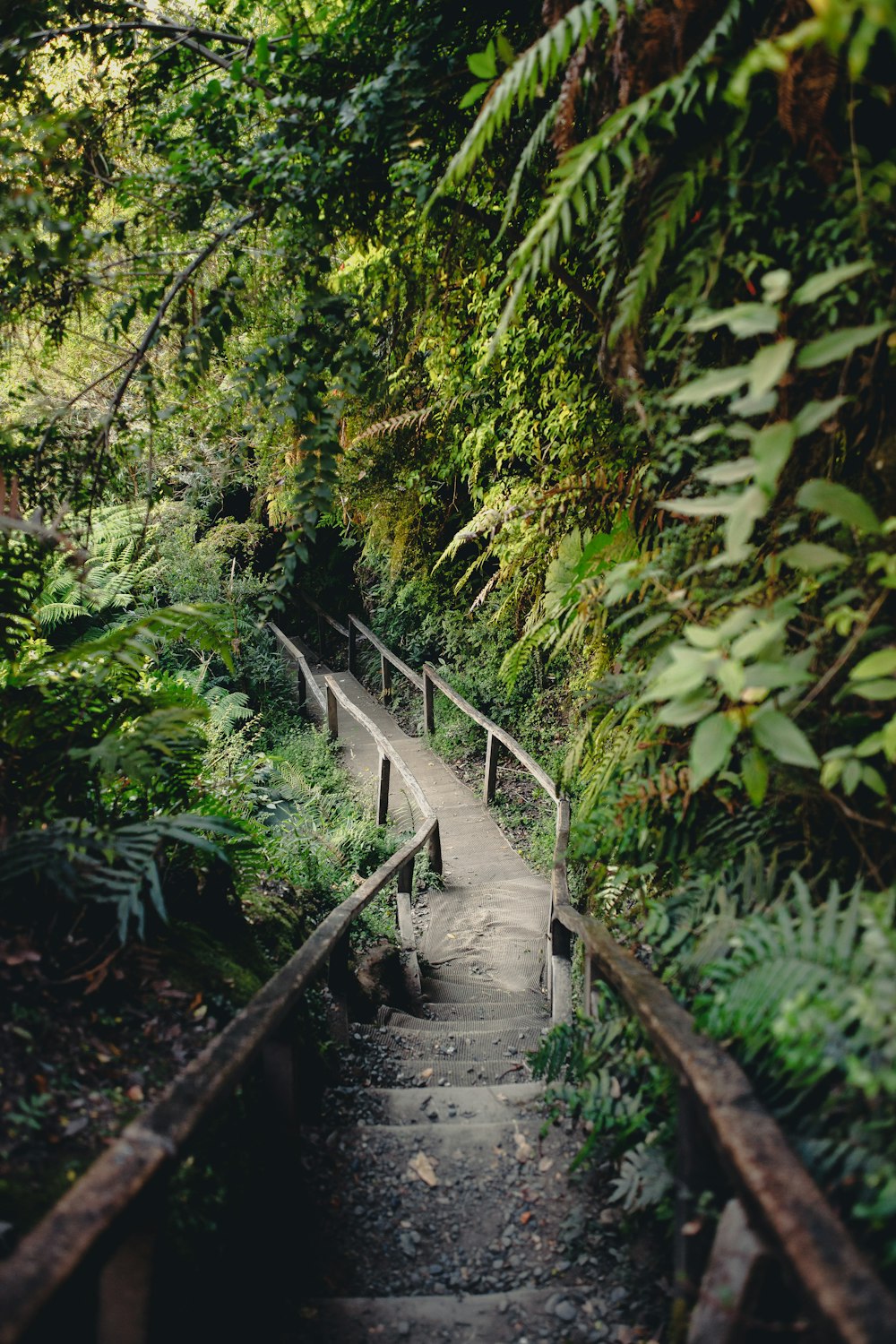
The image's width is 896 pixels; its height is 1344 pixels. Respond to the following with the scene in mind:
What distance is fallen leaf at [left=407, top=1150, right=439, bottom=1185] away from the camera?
2580mm

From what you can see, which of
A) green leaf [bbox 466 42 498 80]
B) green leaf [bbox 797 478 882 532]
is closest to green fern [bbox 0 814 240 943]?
green leaf [bbox 797 478 882 532]

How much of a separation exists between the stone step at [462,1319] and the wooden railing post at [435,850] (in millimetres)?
4603

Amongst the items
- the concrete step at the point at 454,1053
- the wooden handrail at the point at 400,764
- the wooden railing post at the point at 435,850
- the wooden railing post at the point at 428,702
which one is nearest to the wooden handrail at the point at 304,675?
the wooden handrail at the point at 400,764

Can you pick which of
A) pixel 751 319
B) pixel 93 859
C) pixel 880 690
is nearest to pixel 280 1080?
pixel 93 859

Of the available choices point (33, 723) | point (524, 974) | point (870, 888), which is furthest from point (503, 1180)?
point (524, 974)

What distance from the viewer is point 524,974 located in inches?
210

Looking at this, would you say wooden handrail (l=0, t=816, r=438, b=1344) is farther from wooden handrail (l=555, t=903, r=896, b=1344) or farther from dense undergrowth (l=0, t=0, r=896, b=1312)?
wooden handrail (l=555, t=903, r=896, b=1344)

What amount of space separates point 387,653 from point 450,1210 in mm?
8861

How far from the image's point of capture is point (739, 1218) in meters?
1.27

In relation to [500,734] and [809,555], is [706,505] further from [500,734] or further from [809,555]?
[500,734]

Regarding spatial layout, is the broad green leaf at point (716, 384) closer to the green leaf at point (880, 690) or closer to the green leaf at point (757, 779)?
the green leaf at point (880, 690)

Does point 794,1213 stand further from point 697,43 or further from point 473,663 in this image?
point 473,663

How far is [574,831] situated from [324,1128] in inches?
56.7

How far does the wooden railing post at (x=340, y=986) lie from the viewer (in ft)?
11.4
